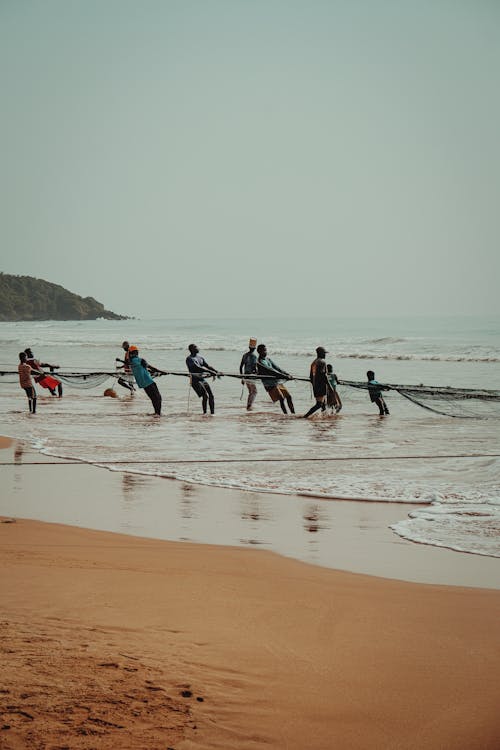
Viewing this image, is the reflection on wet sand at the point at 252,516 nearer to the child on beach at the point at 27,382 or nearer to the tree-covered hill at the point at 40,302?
the child on beach at the point at 27,382

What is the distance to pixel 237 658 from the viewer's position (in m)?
3.53

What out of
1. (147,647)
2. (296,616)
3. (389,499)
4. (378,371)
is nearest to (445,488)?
(389,499)

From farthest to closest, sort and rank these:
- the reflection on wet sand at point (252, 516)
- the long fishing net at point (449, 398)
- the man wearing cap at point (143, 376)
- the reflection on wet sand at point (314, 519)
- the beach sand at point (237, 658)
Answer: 1. the man wearing cap at point (143, 376)
2. the long fishing net at point (449, 398)
3. the reflection on wet sand at point (314, 519)
4. the reflection on wet sand at point (252, 516)
5. the beach sand at point (237, 658)

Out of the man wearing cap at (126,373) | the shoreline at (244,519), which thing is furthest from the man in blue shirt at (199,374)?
the shoreline at (244,519)

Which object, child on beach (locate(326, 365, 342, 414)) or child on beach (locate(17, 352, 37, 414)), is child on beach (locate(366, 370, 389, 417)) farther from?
child on beach (locate(17, 352, 37, 414))

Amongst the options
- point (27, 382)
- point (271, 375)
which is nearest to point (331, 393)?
point (271, 375)

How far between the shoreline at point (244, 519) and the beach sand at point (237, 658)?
0.50 m

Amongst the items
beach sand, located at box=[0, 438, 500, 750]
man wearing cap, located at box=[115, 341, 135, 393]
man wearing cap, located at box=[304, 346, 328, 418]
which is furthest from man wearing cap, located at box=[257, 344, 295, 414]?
beach sand, located at box=[0, 438, 500, 750]

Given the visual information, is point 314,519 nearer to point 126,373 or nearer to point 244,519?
point 244,519

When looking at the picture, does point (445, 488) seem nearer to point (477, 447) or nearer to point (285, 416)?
point (477, 447)

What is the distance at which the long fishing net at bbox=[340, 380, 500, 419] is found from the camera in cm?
1556

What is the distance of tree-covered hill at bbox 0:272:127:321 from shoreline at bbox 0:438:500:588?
15068 cm

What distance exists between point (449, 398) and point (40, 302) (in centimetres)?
15296

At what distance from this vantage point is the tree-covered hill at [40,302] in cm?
15575
